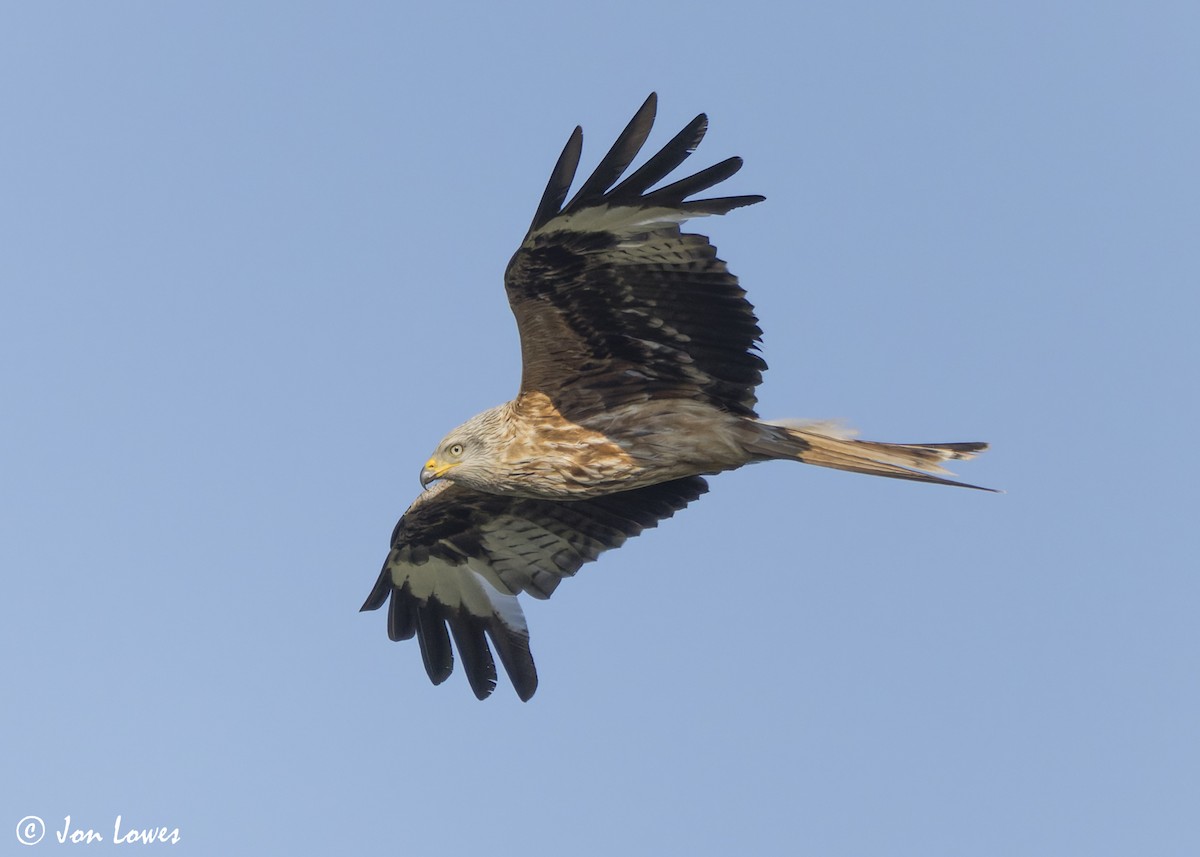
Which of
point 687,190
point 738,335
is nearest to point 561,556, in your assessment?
point 738,335

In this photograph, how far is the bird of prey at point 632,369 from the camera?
8.52m

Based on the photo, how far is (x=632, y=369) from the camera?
9.39 m

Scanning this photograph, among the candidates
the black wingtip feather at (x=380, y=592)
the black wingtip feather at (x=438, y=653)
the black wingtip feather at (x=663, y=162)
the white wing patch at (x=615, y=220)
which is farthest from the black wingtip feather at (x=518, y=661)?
the black wingtip feather at (x=663, y=162)

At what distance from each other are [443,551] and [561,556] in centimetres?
86

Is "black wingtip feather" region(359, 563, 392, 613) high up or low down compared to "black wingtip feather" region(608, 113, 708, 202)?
down

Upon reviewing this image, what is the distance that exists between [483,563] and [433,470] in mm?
1554

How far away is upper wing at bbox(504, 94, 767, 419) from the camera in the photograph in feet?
27.7

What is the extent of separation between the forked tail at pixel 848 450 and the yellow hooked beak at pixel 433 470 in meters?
1.78

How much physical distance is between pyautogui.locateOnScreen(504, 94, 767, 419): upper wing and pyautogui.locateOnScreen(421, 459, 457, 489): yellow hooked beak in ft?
2.24

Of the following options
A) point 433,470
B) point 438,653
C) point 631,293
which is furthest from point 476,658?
point 631,293

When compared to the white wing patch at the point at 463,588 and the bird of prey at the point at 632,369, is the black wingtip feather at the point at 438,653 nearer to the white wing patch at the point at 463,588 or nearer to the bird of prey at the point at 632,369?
the white wing patch at the point at 463,588

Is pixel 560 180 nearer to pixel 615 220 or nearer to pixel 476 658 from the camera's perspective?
pixel 615 220

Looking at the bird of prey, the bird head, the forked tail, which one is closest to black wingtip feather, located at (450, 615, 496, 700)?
the bird of prey

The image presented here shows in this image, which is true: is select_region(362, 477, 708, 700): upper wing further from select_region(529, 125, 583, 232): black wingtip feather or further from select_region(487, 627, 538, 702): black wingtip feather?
select_region(529, 125, 583, 232): black wingtip feather
